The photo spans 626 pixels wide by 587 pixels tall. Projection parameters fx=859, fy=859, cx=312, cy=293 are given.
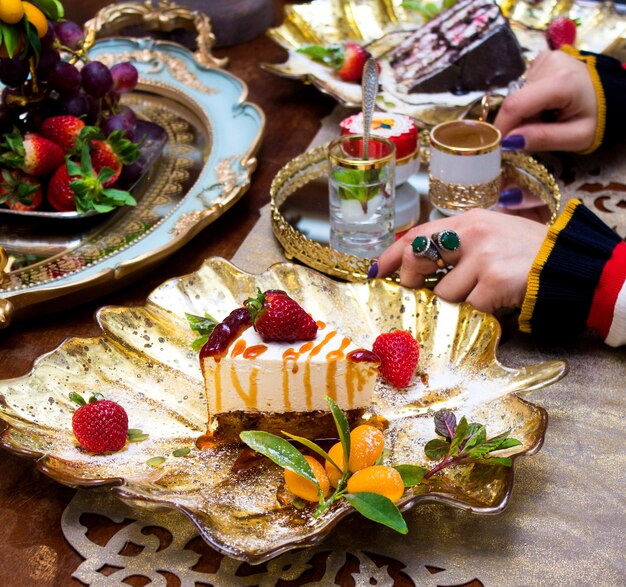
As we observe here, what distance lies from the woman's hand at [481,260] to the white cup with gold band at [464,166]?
16cm

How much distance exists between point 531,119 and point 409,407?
71cm

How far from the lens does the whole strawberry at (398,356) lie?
0.98 metres

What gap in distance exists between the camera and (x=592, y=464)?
91 cm

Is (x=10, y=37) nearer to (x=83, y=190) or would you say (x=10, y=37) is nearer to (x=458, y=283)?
(x=83, y=190)

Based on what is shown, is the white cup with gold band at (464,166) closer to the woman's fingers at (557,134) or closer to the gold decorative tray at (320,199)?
the gold decorative tray at (320,199)

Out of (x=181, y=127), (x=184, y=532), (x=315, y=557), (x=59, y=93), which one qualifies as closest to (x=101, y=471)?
(x=184, y=532)

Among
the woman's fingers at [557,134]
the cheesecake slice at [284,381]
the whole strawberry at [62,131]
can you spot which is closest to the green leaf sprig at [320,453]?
the cheesecake slice at [284,381]

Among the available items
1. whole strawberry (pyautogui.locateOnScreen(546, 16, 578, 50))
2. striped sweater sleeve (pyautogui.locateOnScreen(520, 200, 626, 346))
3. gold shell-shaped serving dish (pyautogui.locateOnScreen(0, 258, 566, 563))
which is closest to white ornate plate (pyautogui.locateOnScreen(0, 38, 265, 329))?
gold shell-shaped serving dish (pyautogui.locateOnScreen(0, 258, 566, 563))

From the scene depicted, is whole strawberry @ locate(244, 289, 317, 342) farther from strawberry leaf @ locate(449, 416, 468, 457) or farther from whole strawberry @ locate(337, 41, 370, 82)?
whole strawberry @ locate(337, 41, 370, 82)

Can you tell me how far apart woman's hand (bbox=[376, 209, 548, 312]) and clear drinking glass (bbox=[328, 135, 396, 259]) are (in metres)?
0.11

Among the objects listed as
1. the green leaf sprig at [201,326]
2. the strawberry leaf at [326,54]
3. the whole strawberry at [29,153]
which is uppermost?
the whole strawberry at [29,153]

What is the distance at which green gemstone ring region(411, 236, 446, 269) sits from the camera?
108 cm

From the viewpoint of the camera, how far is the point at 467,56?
1.58 meters

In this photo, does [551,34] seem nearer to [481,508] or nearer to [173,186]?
[173,186]
